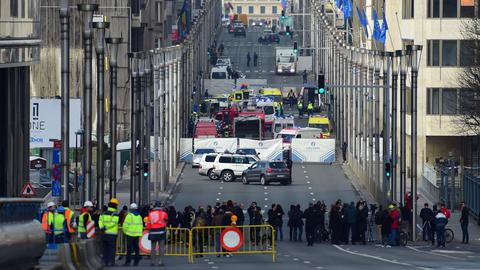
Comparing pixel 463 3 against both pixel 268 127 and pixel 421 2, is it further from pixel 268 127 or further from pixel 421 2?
pixel 268 127

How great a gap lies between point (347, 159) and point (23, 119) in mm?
49151

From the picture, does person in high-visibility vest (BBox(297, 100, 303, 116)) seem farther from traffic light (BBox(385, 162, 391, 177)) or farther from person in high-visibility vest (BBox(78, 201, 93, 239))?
person in high-visibility vest (BBox(78, 201, 93, 239))

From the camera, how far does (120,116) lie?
110 metres

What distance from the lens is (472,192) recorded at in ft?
226

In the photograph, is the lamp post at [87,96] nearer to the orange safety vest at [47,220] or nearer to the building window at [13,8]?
the building window at [13,8]

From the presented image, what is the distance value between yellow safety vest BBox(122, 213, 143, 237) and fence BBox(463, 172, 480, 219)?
30.2 meters

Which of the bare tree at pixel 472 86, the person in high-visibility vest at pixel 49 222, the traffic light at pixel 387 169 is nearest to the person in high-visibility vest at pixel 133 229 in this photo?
the person in high-visibility vest at pixel 49 222

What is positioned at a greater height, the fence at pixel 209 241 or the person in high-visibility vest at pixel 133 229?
the person in high-visibility vest at pixel 133 229

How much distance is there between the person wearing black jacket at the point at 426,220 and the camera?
184ft

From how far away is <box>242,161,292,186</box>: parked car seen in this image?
8862 cm

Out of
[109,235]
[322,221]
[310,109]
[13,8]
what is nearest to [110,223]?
[109,235]

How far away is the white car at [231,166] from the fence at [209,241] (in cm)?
4291

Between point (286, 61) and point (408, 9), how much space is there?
93859 millimetres

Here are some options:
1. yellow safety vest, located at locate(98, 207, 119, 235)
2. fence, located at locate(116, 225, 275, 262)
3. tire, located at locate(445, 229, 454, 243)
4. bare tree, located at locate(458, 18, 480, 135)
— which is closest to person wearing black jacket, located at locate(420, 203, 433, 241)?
tire, located at locate(445, 229, 454, 243)
